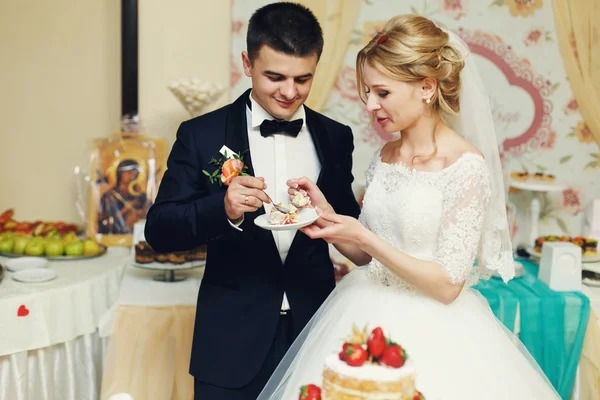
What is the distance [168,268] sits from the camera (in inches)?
135

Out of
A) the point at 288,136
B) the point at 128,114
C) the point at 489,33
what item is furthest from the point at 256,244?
the point at 489,33

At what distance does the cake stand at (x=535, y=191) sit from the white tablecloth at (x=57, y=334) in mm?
2206

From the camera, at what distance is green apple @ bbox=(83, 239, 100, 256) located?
386 cm

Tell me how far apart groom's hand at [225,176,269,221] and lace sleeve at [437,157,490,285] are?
0.52 metres

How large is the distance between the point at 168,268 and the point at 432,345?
1.78 meters

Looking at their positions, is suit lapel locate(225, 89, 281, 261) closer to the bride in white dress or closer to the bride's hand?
the bride in white dress

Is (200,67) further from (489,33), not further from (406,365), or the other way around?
(406,365)

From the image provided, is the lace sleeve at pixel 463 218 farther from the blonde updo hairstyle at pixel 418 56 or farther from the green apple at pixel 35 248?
the green apple at pixel 35 248

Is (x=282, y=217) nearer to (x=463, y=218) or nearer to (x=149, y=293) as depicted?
(x=463, y=218)

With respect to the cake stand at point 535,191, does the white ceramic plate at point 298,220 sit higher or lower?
higher

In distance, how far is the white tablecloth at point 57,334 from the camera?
3.22m

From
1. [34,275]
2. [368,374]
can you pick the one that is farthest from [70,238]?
[368,374]

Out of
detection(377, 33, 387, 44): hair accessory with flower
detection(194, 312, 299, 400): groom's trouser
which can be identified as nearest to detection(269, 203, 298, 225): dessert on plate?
detection(194, 312, 299, 400): groom's trouser

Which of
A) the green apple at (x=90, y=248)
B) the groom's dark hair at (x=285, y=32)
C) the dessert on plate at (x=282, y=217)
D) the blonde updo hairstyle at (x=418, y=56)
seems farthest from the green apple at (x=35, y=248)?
the blonde updo hairstyle at (x=418, y=56)
